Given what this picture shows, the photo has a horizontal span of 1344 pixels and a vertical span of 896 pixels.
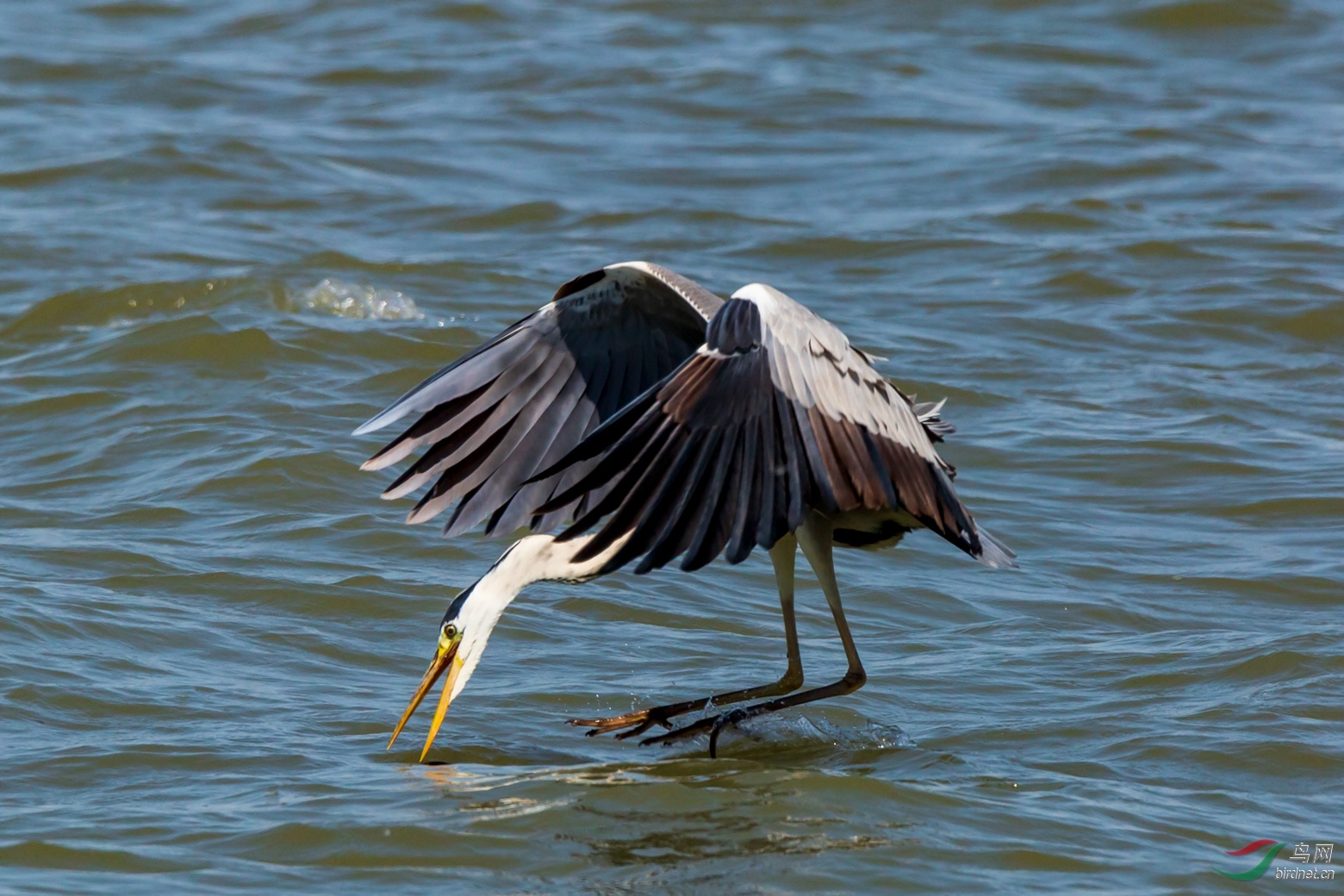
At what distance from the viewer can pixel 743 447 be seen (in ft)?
16.9

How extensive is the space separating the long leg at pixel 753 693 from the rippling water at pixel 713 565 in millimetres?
108

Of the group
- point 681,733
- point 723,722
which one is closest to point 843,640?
point 723,722

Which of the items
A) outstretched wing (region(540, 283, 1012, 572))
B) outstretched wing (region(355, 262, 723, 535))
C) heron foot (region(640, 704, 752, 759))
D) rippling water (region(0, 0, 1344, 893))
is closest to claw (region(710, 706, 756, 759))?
heron foot (region(640, 704, 752, 759))

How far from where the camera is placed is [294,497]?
8.52 meters

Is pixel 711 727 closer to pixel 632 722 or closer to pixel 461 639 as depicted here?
pixel 632 722

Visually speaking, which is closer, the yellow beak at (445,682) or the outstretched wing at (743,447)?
the outstretched wing at (743,447)

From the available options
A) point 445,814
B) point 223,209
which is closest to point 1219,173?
point 223,209

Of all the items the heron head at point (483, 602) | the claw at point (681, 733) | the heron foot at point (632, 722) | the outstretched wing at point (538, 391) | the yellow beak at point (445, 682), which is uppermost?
the outstretched wing at point (538, 391)

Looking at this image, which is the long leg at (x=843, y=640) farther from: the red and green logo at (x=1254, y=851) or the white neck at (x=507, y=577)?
the red and green logo at (x=1254, y=851)

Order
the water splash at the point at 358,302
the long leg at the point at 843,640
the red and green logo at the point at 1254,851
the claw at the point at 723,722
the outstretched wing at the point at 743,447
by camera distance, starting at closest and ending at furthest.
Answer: the outstretched wing at the point at 743,447
the red and green logo at the point at 1254,851
the claw at the point at 723,722
the long leg at the point at 843,640
the water splash at the point at 358,302

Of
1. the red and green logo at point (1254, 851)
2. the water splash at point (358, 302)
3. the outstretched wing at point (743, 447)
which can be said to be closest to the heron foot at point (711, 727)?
the outstretched wing at point (743, 447)

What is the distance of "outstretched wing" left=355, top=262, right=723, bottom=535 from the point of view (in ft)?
21.6

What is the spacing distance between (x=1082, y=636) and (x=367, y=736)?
297 cm

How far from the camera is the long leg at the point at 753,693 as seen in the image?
621cm
